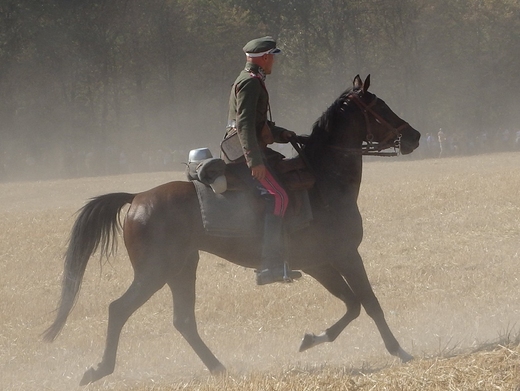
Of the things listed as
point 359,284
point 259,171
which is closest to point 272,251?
point 259,171

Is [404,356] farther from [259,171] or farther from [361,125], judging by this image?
[361,125]

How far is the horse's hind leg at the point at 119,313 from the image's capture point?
7738 mm

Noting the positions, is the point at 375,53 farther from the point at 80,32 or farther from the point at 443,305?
the point at 443,305

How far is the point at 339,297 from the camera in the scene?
8.35 meters

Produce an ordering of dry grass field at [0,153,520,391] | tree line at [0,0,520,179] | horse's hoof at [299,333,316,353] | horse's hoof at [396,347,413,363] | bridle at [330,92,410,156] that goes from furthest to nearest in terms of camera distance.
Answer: tree line at [0,0,520,179] < bridle at [330,92,410,156] < horse's hoof at [299,333,316,353] < horse's hoof at [396,347,413,363] < dry grass field at [0,153,520,391]

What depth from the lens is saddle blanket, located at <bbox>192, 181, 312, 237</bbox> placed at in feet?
25.9

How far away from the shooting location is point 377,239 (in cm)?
1455

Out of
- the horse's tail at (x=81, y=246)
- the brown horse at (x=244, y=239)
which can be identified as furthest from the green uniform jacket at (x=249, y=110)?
the horse's tail at (x=81, y=246)

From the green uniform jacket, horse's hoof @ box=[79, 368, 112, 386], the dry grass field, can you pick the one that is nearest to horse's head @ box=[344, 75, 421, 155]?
the green uniform jacket

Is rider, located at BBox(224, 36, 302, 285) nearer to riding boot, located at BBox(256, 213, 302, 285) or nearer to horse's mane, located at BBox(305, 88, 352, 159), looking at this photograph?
riding boot, located at BBox(256, 213, 302, 285)

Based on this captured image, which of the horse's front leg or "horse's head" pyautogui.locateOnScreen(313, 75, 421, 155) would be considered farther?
"horse's head" pyautogui.locateOnScreen(313, 75, 421, 155)

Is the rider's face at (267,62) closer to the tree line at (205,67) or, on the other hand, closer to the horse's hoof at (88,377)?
the horse's hoof at (88,377)

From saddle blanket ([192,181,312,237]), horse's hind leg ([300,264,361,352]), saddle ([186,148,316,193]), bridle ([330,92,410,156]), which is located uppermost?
bridle ([330,92,410,156])

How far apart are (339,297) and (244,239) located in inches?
44.1
